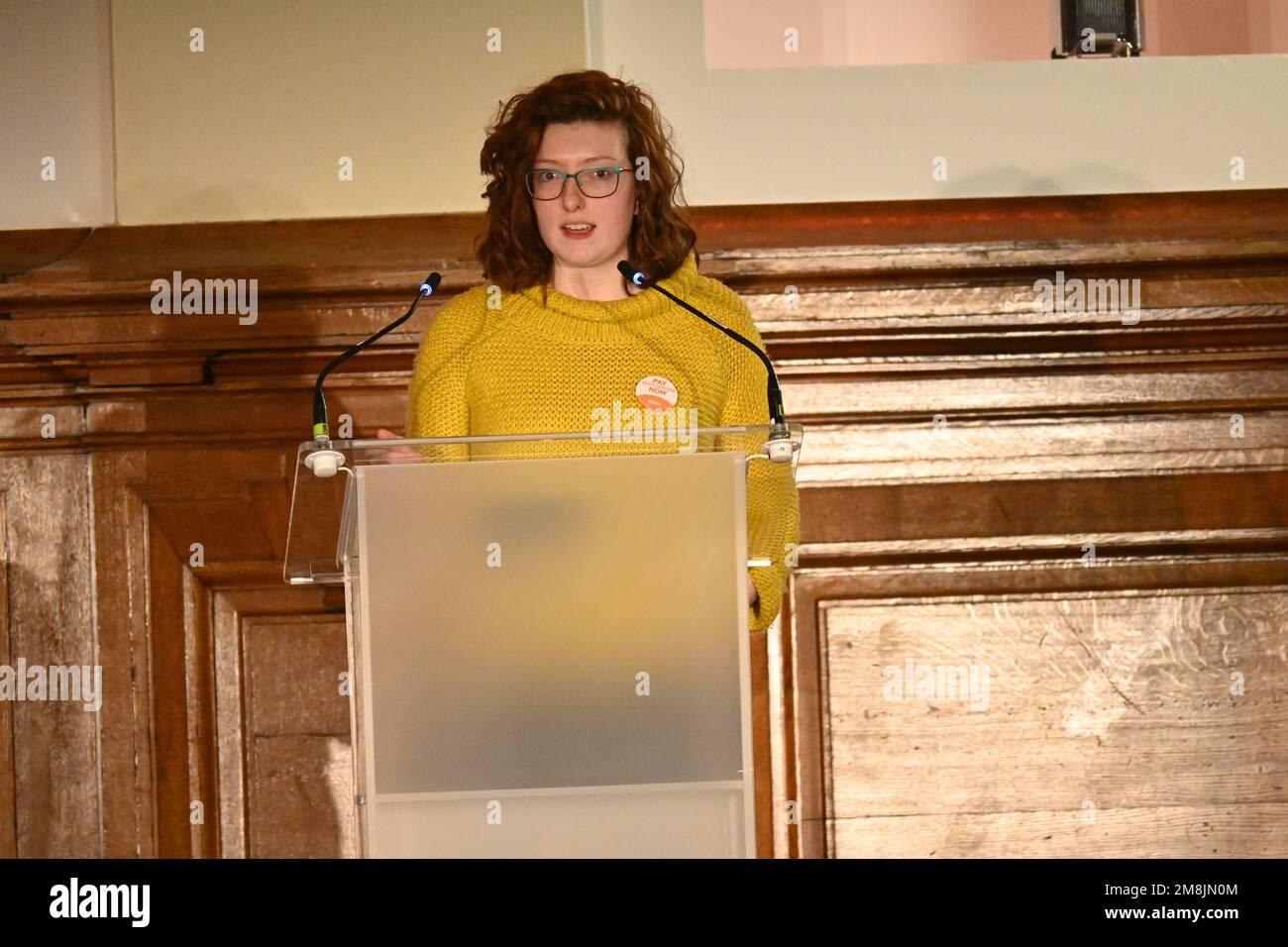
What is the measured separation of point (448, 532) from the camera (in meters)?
1.64

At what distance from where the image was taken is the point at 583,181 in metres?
2.12

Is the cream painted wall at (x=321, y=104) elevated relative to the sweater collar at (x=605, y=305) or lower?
elevated

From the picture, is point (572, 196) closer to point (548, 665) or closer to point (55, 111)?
point (548, 665)

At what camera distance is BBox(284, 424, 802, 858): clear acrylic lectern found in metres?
1.63

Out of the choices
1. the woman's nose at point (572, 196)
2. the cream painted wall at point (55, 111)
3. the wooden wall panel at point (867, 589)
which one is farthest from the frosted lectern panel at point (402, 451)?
the cream painted wall at point (55, 111)

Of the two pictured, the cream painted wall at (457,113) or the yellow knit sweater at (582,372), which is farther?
the cream painted wall at (457,113)

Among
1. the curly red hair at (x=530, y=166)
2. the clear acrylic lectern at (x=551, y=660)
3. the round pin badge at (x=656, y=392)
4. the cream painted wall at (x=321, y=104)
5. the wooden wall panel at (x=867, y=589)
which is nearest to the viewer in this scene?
the clear acrylic lectern at (x=551, y=660)

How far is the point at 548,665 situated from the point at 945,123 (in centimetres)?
191

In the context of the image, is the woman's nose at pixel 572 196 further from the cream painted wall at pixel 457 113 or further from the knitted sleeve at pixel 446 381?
the cream painted wall at pixel 457 113

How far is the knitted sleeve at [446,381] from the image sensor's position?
2.07 meters

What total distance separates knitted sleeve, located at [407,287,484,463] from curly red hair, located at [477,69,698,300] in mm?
89

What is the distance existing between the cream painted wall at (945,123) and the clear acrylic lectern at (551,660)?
1620 mm
